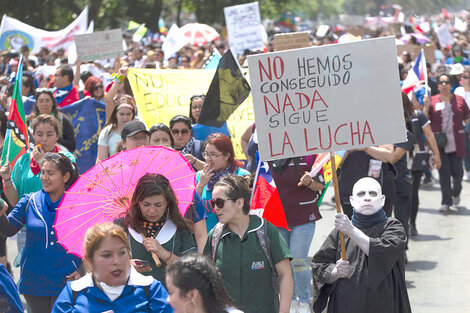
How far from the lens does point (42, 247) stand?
19.5 ft

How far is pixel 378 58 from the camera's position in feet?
18.3

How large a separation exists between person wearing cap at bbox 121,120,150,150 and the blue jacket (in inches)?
119

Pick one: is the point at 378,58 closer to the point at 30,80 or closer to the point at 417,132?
the point at 417,132

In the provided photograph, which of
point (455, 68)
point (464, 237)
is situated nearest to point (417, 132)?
point (464, 237)

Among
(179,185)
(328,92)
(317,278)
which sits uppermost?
(328,92)

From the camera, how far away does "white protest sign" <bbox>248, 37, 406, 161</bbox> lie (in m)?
5.59

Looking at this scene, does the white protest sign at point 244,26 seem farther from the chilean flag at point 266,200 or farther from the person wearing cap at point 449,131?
the chilean flag at point 266,200

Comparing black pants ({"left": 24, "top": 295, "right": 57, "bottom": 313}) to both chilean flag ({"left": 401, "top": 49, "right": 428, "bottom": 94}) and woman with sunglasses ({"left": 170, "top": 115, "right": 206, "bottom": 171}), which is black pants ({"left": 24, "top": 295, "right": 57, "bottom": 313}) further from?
chilean flag ({"left": 401, "top": 49, "right": 428, "bottom": 94})

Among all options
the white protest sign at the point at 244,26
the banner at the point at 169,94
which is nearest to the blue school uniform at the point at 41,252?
the banner at the point at 169,94

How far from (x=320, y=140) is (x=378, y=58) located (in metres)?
0.60

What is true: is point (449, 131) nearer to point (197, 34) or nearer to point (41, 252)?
point (41, 252)

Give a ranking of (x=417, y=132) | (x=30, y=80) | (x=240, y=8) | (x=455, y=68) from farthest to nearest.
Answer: (x=240, y=8) < (x=455, y=68) < (x=30, y=80) < (x=417, y=132)

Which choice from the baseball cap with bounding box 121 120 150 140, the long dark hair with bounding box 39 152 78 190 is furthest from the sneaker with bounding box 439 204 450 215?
the long dark hair with bounding box 39 152 78 190

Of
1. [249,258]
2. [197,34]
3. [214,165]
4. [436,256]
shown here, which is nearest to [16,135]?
[214,165]
